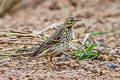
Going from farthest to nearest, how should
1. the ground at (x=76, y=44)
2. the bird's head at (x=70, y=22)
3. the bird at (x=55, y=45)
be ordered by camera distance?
1. the bird's head at (x=70, y=22)
2. the bird at (x=55, y=45)
3. the ground at (x=76, y=44)

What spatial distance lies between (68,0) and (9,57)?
7201mm

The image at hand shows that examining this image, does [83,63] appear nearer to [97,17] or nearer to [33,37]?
[33,37]

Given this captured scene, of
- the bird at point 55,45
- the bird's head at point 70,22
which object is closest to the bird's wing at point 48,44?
the bird at point 55,45

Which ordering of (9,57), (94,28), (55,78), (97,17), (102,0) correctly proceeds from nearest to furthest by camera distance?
(55,78), (9,57), (94,28), (97,17), (102,0)

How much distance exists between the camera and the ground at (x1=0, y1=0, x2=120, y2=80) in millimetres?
6238

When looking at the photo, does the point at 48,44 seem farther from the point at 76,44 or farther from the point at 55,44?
the point at 76,44

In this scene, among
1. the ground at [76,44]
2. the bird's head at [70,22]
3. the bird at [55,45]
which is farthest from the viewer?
the bird's head at [70,22]

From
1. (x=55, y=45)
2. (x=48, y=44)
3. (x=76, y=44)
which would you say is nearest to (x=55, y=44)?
(x=55, y=45)

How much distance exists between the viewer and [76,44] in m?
8.02

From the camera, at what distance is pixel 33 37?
763cm

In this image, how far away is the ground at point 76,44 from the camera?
20.5 feet

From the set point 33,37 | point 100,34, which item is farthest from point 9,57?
point 100,34

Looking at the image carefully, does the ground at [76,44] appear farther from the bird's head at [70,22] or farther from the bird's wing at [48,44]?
the bird's head at [70,22]

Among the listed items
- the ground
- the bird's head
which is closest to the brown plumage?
the bird's head
